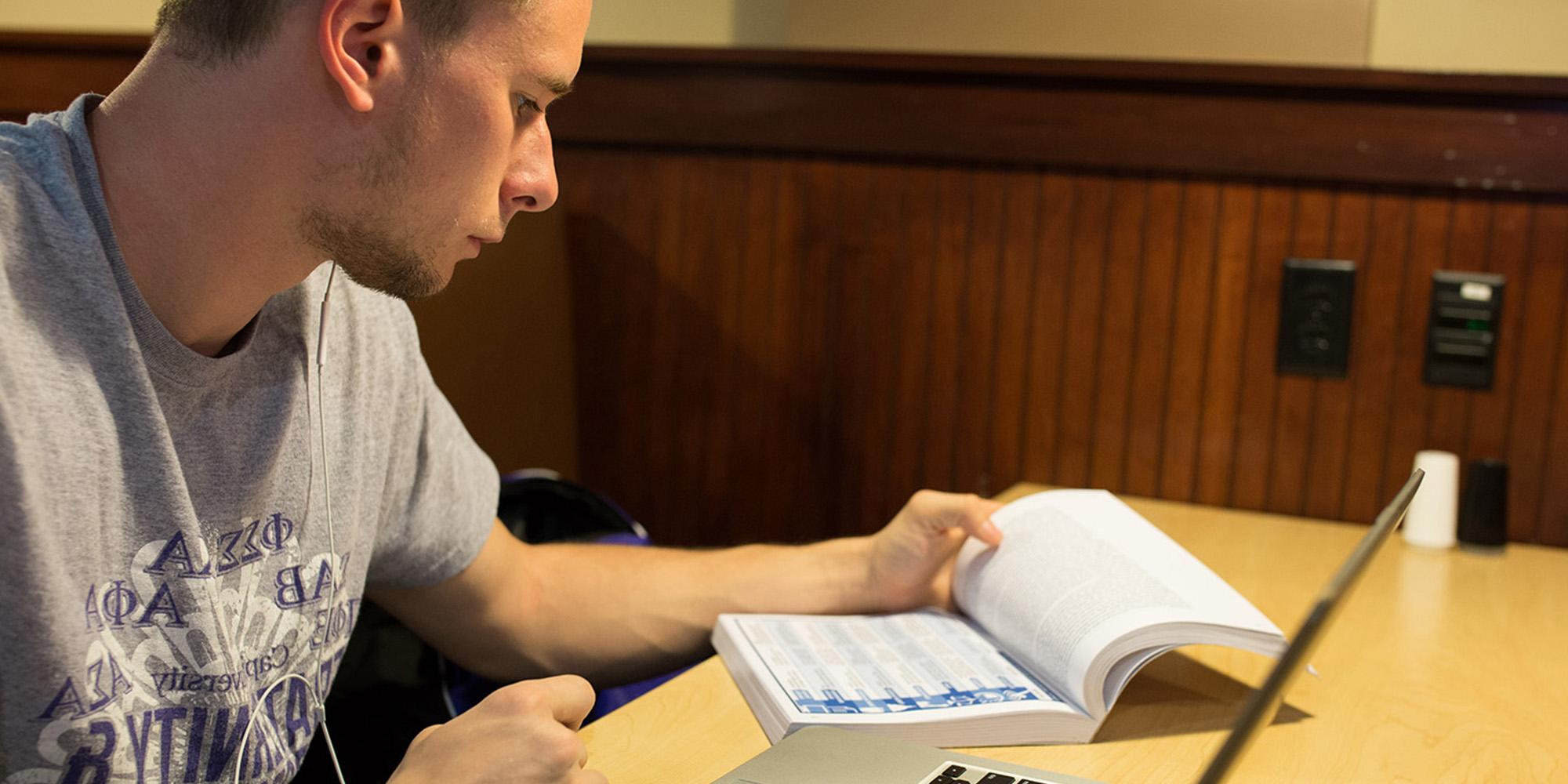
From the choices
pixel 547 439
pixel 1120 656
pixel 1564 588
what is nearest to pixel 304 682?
pixel 1120 656

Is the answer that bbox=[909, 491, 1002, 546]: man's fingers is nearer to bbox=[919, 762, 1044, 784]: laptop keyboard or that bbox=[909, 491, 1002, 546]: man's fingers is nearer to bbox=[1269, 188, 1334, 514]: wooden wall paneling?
bbox=[919, 762, 1044, 784]: laptop keyboard

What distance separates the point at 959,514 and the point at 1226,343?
72 cm

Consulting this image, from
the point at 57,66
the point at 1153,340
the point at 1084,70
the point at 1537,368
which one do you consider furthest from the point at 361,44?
the point at 57,66

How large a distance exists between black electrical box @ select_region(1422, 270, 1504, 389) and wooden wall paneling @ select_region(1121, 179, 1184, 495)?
1.04 ft

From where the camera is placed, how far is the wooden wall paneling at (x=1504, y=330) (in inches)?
65.6

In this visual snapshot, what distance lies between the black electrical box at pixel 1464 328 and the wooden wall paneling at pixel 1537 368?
3cm

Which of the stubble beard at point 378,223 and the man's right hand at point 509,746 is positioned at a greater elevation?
the stubble beard at point 378,223

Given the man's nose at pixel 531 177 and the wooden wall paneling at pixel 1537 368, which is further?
the wooden wall paneling at pixel 1537 368

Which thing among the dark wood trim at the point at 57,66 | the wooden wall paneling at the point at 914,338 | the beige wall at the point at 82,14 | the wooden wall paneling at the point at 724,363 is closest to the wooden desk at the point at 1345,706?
the wooden wall paneling at the point at 914,338

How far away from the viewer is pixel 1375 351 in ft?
Answer: 5.73

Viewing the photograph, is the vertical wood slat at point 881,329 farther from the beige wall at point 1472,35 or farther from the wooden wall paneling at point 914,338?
the beige wall at point 1472,35

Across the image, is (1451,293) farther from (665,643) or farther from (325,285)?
(325,285)

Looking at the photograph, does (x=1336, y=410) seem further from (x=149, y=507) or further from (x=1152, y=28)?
(x=149, y=507)

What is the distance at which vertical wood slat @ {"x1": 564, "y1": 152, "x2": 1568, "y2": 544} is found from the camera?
5.64 feet
